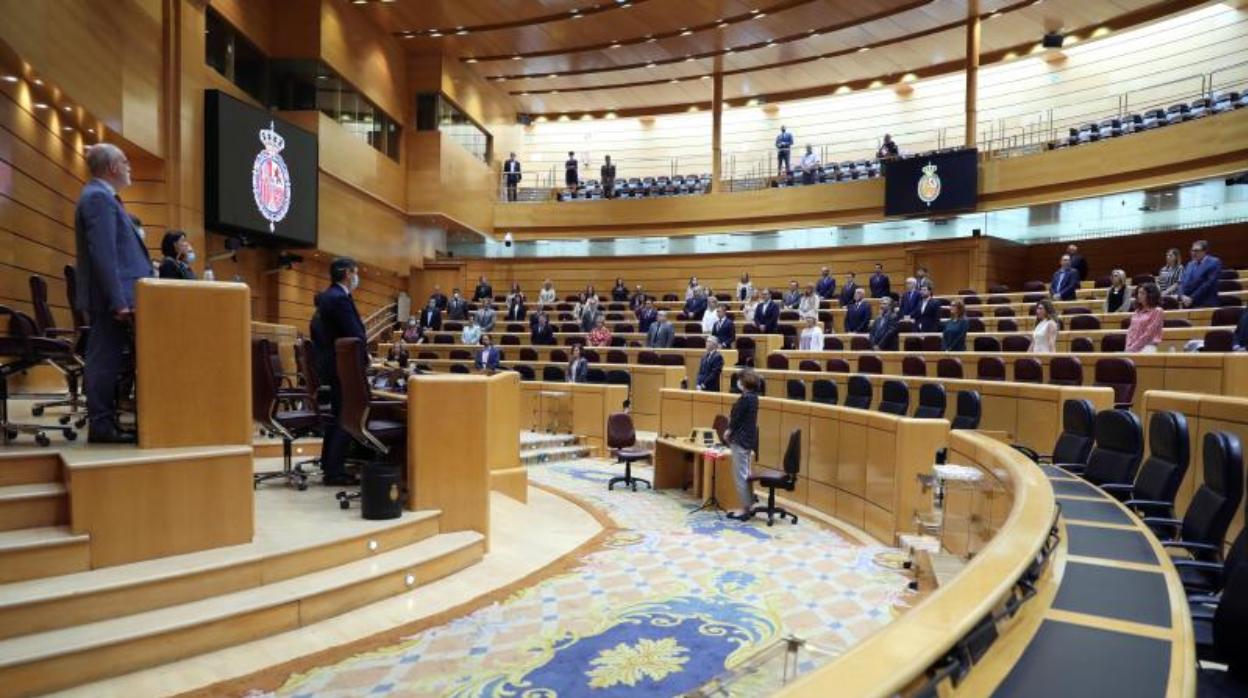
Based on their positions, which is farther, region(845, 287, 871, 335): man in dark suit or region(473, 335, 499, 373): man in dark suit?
region(845, 287, 871, 335): man in dark suit

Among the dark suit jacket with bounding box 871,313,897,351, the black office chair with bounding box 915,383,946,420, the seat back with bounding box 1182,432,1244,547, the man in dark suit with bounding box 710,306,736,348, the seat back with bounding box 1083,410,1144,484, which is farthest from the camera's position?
the man in dark suit with bounding box 710,306,736,348

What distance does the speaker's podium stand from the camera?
2936 mm

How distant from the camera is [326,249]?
43.5 ft

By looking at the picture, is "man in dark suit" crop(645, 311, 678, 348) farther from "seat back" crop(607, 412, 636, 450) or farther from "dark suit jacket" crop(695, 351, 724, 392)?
"seat back" crop(607, 412, 636, 450)

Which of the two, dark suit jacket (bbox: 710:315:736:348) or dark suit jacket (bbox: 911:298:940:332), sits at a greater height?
dark suit jacket (bbox: 911:298:940:332)

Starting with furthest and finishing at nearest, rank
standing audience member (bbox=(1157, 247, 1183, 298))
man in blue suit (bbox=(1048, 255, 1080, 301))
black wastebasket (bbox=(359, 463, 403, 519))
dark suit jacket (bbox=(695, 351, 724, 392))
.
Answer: man in blue suit (bbox=(1048, 255, 1080, 301)) < dark suit jacket (bbox=(695, 351, 724, 392)) < standing audience member (bbox=(1157, 247, 1183, 298)) < black wastebasket (bbox=(359, 463, 403, 519))

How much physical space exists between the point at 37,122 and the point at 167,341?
586 centimetres

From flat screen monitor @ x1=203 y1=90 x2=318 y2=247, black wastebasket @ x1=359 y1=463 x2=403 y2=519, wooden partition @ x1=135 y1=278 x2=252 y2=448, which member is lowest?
black wastebasket @ x1=359 y1=463 x2=403 y2=519

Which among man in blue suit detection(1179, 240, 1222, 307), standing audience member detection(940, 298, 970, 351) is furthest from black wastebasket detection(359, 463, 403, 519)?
man in blue suit detection(1179, 240, 1222, 307)

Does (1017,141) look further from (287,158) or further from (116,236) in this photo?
(116,236)

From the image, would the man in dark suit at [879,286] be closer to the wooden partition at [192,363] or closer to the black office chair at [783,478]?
the black office chair at [783,478]

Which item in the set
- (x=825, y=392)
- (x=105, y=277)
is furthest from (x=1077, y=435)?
(x=105, y=277)

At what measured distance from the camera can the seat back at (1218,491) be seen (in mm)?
2283

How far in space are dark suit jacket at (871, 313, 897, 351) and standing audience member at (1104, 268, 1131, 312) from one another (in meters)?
2.37
